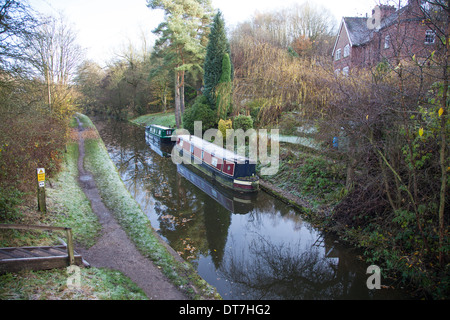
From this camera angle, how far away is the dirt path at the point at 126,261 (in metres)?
5.52

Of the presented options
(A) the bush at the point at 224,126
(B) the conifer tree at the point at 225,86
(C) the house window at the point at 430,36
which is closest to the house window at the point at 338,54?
(B) the conifer tree at the point at 225,86

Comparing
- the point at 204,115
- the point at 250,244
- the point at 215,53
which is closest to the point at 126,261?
the point at 250,244

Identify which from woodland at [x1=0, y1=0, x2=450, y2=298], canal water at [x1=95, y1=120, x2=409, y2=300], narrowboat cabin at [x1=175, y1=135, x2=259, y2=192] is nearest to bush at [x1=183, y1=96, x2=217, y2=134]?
woodland at [x1=0, y1=0, x2=450, y2=298]

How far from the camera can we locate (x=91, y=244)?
7.03 m

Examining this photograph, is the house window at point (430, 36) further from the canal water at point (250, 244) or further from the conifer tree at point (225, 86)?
the conifer tree at point (225, 86)

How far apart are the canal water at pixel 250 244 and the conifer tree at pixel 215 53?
9936mm

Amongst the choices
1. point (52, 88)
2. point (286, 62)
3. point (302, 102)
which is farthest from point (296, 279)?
point (52, 88)

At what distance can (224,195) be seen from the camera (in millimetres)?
13109

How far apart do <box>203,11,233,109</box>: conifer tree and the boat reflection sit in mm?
8866

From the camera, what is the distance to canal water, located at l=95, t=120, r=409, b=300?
21.5 ft

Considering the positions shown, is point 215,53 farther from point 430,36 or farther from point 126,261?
point 126,261

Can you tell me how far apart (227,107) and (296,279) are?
15.3 metres

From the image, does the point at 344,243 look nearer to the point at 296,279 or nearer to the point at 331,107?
the point at 296,279

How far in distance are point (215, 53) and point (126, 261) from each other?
61.1 feet
